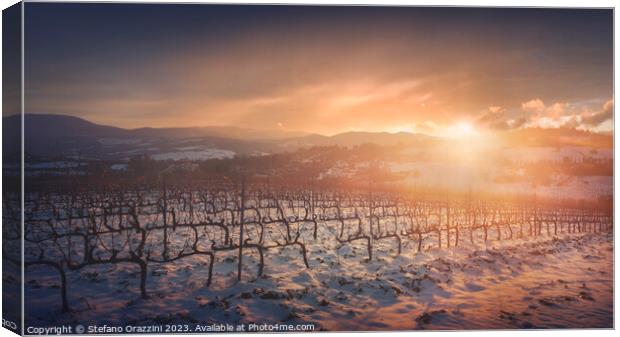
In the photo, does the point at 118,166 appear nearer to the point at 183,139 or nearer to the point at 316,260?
the point at 183,139

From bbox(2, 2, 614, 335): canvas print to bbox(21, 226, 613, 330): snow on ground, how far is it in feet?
0.08

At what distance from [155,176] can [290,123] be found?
6.07 feet

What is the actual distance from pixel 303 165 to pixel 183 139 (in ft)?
5.18

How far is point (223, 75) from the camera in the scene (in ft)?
18.2

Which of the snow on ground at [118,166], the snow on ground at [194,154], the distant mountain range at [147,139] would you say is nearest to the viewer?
the distant mountain range at [147,139]

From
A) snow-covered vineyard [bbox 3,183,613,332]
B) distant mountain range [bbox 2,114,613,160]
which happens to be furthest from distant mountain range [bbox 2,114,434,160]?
snow-covered vineyard [bbox 3,183,613,332]

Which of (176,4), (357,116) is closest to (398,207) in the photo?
(357,116)

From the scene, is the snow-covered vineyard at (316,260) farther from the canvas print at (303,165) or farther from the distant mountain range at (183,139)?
the distant mountain range at (183,139)

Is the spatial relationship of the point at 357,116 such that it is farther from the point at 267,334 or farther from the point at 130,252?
the point at 130,252

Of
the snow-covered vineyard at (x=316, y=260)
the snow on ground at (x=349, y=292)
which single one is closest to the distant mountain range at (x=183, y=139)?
the snow-covered vineyard at (x=316, y=260)

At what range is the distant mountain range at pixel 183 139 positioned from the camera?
5020 millimetres

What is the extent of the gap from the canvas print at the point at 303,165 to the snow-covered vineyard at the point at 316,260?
0.02 metres

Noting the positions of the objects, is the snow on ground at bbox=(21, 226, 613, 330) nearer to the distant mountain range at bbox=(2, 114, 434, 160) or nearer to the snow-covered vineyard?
the snow-covered vineyard

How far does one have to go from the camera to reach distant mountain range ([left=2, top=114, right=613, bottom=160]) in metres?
5.02
